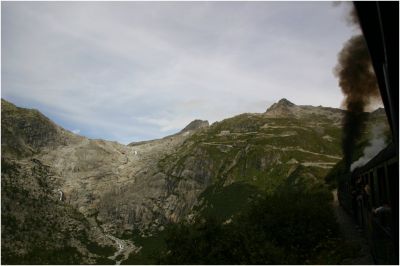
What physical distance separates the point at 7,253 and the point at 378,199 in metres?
164

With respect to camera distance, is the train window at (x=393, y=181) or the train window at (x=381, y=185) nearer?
the train window at (x=393, y=181)

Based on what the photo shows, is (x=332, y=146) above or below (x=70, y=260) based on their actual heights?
above

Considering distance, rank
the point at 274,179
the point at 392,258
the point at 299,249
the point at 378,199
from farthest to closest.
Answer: the point at 274,179 < the point at 299,249 < the point at 378,199 < the point at 392,258

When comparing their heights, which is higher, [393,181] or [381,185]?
[393,181]

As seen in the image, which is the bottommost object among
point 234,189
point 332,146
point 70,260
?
point 70,260

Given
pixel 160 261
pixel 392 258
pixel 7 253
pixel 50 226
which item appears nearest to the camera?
pixel 392 258

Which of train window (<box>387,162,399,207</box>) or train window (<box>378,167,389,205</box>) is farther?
train window (<box>378,167,389,205</box>)

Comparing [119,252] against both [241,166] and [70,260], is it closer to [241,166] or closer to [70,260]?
[70,260]

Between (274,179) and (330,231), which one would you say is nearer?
(330,231)

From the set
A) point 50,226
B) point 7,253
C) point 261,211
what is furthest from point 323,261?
point 50,226

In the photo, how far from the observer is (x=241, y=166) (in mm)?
186875

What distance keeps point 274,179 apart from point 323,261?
145m

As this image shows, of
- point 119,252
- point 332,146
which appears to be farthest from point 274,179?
point 119,252

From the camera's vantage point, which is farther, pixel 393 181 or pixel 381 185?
pixel 381 185
